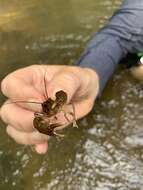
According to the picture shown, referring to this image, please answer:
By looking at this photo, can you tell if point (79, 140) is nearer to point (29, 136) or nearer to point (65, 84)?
point (29, 136)

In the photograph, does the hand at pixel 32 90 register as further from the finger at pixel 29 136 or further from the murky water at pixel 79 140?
the murky water at pixel 79 140

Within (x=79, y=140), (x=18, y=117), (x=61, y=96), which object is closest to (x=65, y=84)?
(x=61, y=96)

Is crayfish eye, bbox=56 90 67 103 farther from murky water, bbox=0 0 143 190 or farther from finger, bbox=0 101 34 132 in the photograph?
murky water, bbox=0 0 143 190

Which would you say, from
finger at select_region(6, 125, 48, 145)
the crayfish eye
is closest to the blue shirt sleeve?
finger at select_region(6, 125, 48, 145)

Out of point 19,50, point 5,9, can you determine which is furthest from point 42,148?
point 5,9

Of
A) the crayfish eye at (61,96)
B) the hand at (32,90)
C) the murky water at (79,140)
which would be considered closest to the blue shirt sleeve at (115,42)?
the murky water at (79,140)
